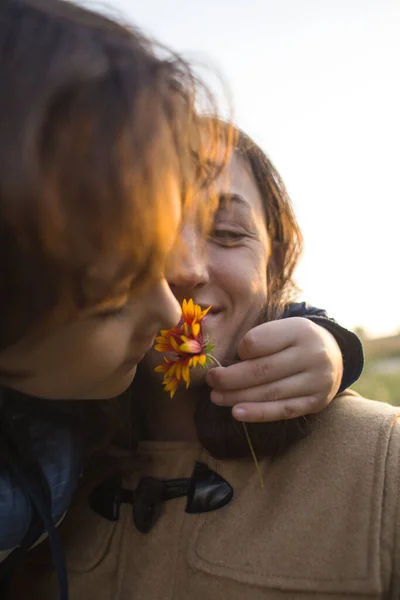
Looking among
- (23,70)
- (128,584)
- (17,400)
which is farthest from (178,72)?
(128,584)

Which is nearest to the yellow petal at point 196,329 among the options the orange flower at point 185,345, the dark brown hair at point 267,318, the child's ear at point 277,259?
the orange flower at point 185,345

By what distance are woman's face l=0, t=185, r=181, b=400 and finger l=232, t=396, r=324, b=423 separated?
30 centimetres

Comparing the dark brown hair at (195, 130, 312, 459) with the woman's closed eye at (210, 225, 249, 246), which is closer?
the dark brown hair at (195, 130, 312, 459)

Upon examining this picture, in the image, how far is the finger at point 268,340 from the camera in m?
1.46

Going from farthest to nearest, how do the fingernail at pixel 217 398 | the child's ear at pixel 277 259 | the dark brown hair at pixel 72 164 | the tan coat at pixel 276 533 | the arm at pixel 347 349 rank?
1. the child's ear at pixel 277 259
2. the arm at pixel 347 349
3. the fingernail at pixel 217 398
4. the tan coat at pixel 276 533
5. the dark brown hair at pixel 72 164

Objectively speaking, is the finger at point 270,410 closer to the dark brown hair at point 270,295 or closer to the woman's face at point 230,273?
the dark brown hair at point 270,295

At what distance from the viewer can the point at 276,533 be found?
58.2 inches

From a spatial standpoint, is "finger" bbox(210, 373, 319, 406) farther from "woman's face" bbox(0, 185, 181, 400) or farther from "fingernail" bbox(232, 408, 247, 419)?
"woman's face" bbox(0, 185, 181, 400)

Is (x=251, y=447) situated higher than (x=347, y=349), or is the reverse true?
(x=347, y=349)

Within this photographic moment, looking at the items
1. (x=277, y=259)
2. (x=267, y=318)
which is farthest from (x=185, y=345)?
(x=277, y=259)

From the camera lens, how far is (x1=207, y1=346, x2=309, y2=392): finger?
1.45m

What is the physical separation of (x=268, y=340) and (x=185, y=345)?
0.20 meters

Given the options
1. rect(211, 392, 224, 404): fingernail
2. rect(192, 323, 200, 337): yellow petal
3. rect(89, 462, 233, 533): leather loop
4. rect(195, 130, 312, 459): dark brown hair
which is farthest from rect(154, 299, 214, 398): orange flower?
rect(89, 462, 233, 533): leather loop

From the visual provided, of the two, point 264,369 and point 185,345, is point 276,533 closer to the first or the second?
point 264,369
